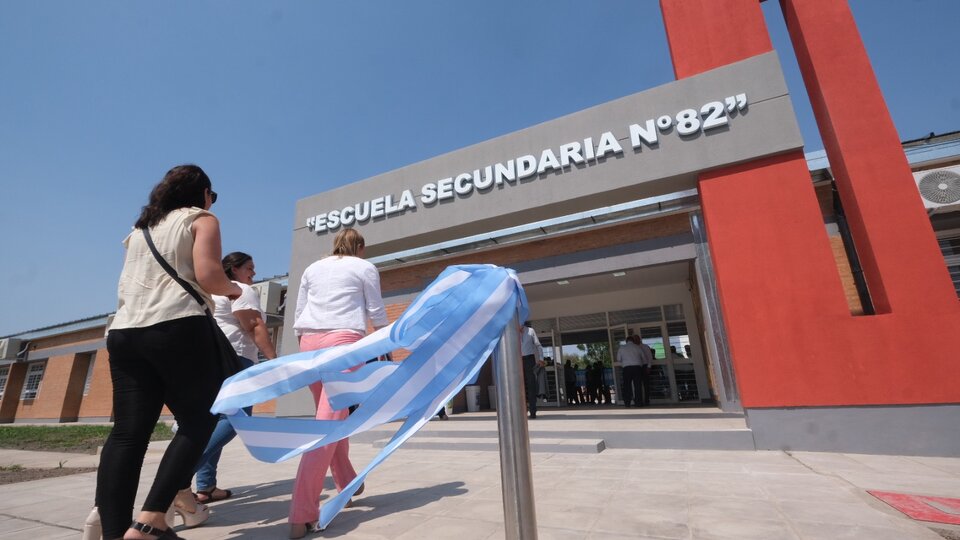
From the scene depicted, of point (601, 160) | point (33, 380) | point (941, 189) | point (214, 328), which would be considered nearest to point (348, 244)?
point (214, 328)

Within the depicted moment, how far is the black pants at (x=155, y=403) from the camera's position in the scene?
165cm

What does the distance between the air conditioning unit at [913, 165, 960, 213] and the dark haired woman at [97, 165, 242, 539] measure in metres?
8.55

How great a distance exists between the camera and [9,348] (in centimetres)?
2028

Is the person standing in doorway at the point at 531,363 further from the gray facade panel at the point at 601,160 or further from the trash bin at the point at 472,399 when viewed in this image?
the trash bin at the point at 472,399

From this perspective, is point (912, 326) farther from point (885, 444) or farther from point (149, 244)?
point (149, 244)

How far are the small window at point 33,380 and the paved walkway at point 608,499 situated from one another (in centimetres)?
2312

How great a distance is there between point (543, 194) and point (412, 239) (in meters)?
2.46

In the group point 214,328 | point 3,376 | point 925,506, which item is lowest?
point 925,506

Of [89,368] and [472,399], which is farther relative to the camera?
[89,368]

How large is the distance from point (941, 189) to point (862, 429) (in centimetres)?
437

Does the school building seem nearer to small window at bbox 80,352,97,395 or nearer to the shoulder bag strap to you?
the shoulder bag strap

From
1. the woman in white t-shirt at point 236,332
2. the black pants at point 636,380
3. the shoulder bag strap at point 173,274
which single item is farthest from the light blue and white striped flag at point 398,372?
the black pants at point 636,380

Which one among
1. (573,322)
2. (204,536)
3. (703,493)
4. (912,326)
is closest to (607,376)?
(573,322)

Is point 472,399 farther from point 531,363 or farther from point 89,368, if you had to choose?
point 89,368
